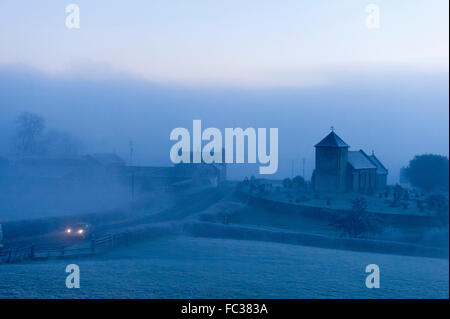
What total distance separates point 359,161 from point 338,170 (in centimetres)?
279

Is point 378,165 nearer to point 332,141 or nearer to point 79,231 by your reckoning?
point 332,141

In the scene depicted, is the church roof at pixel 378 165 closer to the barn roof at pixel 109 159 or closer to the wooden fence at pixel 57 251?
the barn roof at pixel 109 159

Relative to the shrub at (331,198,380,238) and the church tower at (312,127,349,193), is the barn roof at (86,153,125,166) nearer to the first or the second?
the church tower at (312,127,349,193)

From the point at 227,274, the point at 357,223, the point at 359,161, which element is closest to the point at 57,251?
the point at 227,274

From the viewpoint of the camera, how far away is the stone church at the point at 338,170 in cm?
3378

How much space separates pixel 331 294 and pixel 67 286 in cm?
564

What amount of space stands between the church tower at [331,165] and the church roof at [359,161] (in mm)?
825

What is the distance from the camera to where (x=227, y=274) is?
12234 mm

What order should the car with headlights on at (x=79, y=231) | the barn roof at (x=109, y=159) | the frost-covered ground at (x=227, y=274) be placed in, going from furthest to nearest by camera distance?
1. the barn roof at (x=109, y=159)
2. the car with headlights on at (x=79, y=231)
3. the frost-covered ground at (x=227, y=274)

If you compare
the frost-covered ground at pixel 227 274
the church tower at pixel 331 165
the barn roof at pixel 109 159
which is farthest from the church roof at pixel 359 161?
the frost-covered ground at pixel 227 274

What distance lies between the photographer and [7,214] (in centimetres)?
2081

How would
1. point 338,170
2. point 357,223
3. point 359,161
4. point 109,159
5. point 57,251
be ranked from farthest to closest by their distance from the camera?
point 359,161
point 338,170
point 109,159
point 357,223
point 57,251

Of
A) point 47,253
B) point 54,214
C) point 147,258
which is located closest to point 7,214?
point 54,214
